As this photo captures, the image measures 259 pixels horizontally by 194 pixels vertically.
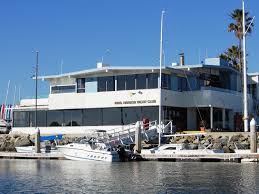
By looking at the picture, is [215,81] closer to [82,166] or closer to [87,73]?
[87,73]

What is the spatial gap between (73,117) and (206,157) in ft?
67.4

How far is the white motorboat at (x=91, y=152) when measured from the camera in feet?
150

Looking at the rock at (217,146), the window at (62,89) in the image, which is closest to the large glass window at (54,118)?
the window at (62,89)

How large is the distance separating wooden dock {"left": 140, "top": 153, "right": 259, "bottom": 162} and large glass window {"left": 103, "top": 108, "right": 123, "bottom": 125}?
11.3 m

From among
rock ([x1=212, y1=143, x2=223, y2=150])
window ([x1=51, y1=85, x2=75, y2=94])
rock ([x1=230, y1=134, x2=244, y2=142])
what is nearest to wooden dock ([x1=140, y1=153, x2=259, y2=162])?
rock ([x1=212, y1=143, x2=223, y2=150])

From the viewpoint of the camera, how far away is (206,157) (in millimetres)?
43719

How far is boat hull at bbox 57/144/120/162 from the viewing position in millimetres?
45562

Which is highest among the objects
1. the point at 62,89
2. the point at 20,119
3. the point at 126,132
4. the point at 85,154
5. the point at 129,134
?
the point at 62,89

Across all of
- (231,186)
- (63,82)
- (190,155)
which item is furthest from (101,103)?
(231,186)

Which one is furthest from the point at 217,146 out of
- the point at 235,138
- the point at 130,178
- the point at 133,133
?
the point at 130,178

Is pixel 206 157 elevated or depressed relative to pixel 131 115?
depressed

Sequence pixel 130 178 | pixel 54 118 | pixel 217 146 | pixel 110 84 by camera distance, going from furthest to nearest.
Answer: pixel 54 118 < pixel 110 84 < pixel 217 146 < pixel 130 178

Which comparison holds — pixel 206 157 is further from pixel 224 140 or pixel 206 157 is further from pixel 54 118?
pixel 54 118

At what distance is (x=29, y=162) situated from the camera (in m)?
48.0
